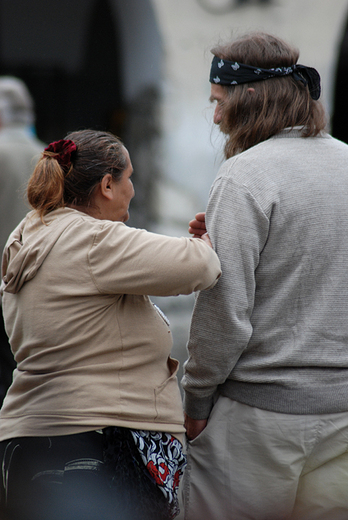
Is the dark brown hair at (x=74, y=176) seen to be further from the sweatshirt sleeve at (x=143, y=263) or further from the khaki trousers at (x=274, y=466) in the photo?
the khaki trousers at (x=274, y=466)

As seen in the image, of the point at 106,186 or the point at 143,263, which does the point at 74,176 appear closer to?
the point at 106,186

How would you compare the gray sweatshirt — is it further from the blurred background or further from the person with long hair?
the blurred background

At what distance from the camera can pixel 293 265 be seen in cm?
138

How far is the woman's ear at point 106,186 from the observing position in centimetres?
143

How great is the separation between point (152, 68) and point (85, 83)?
20.6 inches

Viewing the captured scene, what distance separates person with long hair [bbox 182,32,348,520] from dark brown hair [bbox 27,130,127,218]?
292 mm

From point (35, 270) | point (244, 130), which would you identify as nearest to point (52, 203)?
point (35, 270)

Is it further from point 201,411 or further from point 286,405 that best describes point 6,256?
point 286,405

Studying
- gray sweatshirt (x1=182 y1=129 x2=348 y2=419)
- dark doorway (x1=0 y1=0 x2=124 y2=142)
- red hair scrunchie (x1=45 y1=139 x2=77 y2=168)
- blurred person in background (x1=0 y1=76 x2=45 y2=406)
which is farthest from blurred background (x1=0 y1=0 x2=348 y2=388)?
red hair scrunchie (x1=45 y1=139 x2=77 y2=168)

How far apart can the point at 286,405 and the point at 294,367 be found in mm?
96

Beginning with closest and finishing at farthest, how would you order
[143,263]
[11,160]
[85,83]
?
[143,263] < [11,160] < [85,83]

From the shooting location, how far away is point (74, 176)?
4.66 feet

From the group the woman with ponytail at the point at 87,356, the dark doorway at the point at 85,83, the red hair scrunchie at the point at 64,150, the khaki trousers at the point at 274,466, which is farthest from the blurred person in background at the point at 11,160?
the khaki trousers at the point at 274,466

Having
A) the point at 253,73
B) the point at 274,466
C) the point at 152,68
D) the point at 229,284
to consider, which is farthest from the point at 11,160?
the point at 274,466
